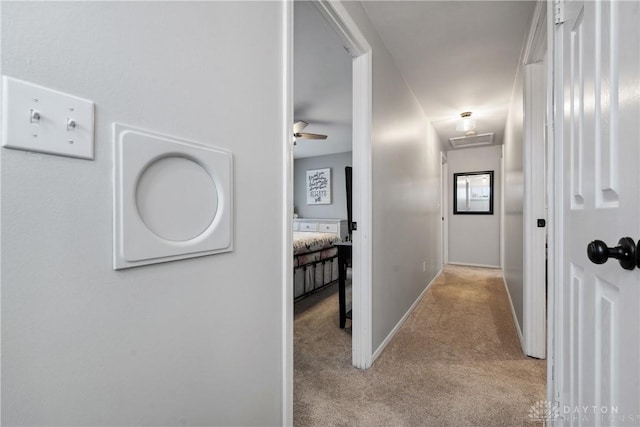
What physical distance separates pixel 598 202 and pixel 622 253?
241mm

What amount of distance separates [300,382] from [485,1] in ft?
8.36

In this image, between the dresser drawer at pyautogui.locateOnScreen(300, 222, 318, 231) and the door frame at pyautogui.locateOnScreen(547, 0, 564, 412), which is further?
the dresser drawer at pyautogui.locateOnScreen(300, 222, 318, 231)

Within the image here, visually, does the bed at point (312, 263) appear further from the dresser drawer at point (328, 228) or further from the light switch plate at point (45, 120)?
the light switch plate at point (45, 120)

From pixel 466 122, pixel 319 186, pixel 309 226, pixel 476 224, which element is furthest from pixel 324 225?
pixel 466 122

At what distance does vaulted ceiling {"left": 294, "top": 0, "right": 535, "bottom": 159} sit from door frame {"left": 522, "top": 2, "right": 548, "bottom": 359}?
0.30 m

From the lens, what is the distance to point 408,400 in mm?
1574

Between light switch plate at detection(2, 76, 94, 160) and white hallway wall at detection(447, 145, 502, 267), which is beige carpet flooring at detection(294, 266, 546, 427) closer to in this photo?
light switch plate at detection(2, 76, 94, 160)

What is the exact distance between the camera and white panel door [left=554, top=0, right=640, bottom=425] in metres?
0.62

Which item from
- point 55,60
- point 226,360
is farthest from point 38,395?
point 55,60

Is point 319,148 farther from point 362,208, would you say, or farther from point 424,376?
point 424,376

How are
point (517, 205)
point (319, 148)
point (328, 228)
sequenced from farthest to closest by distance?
point (328, 228), point (319, 148), point (517, 205)

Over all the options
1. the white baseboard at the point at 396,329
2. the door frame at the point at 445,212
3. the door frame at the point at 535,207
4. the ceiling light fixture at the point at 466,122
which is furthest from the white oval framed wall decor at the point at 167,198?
the door frame at the point at 445,212

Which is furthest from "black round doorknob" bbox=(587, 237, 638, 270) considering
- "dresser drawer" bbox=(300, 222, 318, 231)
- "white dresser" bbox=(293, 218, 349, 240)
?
"dresser drawer" bbox=(300, 222, 318, 231)

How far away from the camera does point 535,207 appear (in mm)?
2037
